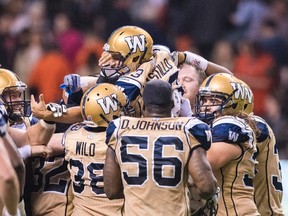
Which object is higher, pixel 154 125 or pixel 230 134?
pixel 154 125

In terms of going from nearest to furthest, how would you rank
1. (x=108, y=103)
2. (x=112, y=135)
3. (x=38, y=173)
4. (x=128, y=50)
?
(x=112, y=135) < (x=108, y=103) < (x=38, y=173) < (x=128, y=50)

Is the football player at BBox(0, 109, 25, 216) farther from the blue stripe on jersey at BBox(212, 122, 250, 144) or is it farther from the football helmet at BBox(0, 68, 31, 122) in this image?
the blue stripe on jersey at BBox(212, 122, 250, 144)

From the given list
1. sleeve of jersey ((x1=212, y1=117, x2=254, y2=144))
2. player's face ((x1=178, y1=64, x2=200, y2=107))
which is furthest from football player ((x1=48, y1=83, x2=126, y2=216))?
player's face ((x1=178, y1=64, x2=200, y2=107))

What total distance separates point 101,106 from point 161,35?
23.0 feet

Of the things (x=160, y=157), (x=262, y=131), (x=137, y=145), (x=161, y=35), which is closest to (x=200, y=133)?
(x=160, y=157)

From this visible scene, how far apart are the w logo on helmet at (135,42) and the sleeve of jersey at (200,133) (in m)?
1.35

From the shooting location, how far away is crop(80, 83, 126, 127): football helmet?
825 cm

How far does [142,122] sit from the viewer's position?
7.73 meters

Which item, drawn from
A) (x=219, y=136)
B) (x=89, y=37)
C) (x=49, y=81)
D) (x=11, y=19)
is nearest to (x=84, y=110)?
(x=219, y=136)

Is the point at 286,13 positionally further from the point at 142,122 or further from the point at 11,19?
the point at 142,122

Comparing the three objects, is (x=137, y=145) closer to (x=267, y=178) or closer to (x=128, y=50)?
(x=128, y=50)

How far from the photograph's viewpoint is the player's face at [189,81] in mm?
9508

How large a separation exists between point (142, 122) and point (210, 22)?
326 inches

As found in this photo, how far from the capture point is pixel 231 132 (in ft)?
26.8
